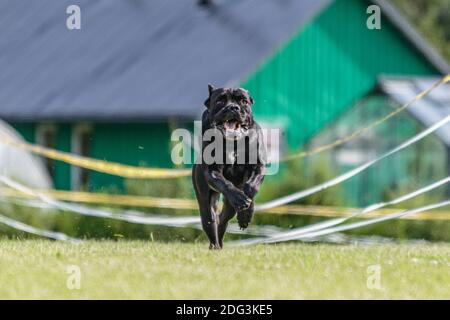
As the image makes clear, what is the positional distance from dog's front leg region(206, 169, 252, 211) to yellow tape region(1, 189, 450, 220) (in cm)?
692

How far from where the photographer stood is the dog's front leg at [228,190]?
10328mm

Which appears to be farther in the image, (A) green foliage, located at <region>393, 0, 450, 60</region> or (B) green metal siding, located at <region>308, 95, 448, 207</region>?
(A) green foliage, located at <region>393, 0, 450, 60</region>

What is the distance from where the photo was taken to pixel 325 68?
84.5 feet

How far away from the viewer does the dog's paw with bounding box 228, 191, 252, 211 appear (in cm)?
1030

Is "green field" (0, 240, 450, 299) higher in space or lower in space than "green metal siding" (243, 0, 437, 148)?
lower

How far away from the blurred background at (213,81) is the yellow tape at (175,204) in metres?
2.40

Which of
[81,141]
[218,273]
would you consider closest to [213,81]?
[81,141]

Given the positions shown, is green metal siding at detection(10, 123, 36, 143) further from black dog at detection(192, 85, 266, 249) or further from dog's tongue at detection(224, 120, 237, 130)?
dog's tongue at detection(224, 120, 237, 130)

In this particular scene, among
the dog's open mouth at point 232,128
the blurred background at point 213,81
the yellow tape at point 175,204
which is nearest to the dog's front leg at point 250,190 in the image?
the dog's open mouth at point 232,128

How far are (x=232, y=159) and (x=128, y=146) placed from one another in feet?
47.7

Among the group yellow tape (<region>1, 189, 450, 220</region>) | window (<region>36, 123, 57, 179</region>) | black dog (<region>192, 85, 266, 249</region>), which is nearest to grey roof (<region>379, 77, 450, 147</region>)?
yellow tape (<region>1, 189, 450, 220</region>)

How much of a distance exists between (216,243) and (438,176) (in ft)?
50.2
